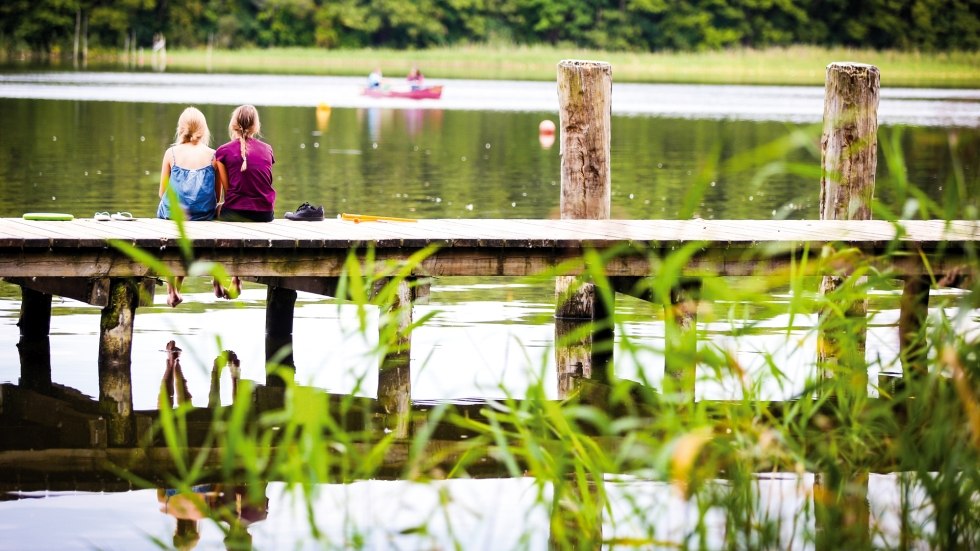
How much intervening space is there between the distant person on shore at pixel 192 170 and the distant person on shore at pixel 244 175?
80mm

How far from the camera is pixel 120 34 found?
230 ft

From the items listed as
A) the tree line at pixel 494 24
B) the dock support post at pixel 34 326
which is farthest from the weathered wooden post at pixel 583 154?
the tree line at pixel 494 24

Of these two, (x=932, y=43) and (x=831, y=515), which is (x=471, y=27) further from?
(x=831, y=515)

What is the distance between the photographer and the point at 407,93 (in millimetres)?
42281

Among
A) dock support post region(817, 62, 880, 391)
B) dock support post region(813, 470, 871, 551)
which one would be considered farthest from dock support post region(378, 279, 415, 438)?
dock support post region(813, 470, 871, 551)

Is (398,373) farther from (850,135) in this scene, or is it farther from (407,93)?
(407,93)

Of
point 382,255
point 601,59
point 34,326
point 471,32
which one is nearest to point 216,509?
point 382,255

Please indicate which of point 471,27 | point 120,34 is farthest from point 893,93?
point 120,34

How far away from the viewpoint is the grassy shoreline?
60906 mm

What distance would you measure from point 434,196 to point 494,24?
5202 centimetres

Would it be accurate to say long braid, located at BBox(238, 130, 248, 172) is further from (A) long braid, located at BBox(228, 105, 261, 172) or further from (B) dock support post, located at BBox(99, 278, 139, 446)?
(B) dock support post, located at BBox(99, 278, 139, 446)

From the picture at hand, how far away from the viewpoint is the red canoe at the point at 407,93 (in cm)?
4172

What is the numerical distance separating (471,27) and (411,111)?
3050 cm

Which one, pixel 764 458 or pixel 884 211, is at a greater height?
pixel 884 211
